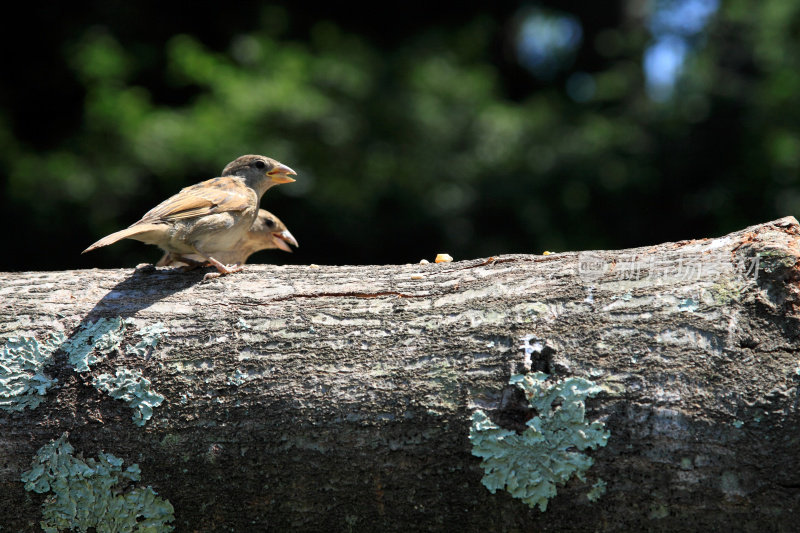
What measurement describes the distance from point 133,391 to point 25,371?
1.18 ft

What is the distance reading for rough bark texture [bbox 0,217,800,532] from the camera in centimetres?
195

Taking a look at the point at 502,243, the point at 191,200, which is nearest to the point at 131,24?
the point at 502,243

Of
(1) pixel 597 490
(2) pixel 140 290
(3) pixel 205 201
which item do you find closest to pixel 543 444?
(1) pixel 597 490

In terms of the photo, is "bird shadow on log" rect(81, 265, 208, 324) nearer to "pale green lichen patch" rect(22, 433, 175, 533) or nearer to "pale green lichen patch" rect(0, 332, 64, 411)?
"pale green lichen patch" rect(0, 332, 64, 411)

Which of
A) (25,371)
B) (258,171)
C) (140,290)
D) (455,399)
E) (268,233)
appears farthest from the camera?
(268,233)

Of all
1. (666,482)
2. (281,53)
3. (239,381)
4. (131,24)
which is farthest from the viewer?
(131,24)

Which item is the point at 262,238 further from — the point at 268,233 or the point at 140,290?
the point at 140,290

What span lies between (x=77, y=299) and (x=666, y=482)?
1884 millimetres

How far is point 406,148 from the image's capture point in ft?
25.0

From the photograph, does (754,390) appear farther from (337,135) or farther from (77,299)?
(337,135)

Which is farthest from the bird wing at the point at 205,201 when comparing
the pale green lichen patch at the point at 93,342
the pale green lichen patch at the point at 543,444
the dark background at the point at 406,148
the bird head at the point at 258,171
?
the dark background at the point at 406,148

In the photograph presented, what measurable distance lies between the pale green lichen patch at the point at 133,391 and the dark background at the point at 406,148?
15.9 feet

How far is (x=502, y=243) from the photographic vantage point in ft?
24.2

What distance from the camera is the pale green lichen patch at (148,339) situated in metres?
2.39
